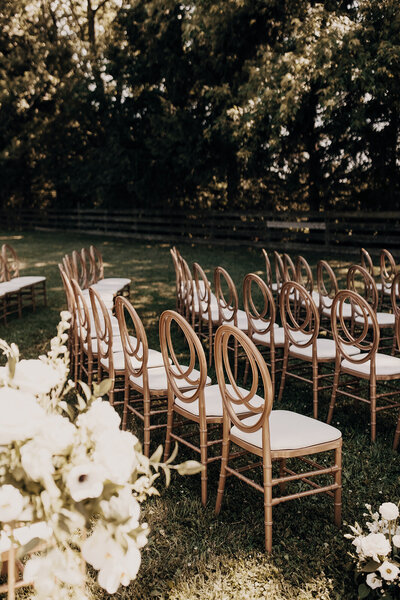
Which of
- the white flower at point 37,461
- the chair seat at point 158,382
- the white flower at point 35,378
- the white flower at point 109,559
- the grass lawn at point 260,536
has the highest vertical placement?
the white flower at point 35,378

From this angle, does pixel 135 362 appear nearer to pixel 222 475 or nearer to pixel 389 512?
pixel 222 475

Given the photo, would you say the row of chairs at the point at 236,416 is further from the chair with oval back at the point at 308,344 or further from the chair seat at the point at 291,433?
the chair with oval back at the point at 308,344

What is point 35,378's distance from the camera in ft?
4.65

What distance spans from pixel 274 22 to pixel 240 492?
1666 cm

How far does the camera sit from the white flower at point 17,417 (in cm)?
125

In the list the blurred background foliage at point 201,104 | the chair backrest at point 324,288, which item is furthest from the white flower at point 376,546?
the blurred background foliage at point 201,104

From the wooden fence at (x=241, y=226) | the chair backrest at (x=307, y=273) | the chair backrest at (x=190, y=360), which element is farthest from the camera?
the wooden fence at (x=241, y=226)

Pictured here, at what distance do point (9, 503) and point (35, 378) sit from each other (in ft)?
0.99

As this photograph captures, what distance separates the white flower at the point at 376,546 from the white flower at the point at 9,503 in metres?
1.85

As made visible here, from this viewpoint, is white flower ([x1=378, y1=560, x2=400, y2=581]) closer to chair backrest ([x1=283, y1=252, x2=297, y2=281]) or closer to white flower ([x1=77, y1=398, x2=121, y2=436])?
white flower ([x1=77, y1=398, x2=121, y2=436])

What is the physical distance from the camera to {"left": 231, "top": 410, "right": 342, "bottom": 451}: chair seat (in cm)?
299

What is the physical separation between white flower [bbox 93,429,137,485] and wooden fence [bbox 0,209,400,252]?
52.5 feet

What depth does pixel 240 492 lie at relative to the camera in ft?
12.1

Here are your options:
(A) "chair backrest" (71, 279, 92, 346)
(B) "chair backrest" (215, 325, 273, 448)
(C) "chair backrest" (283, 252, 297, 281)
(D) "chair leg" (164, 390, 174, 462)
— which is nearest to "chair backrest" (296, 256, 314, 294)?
(C) "chair backrest" (283, 252, 297, 281)
